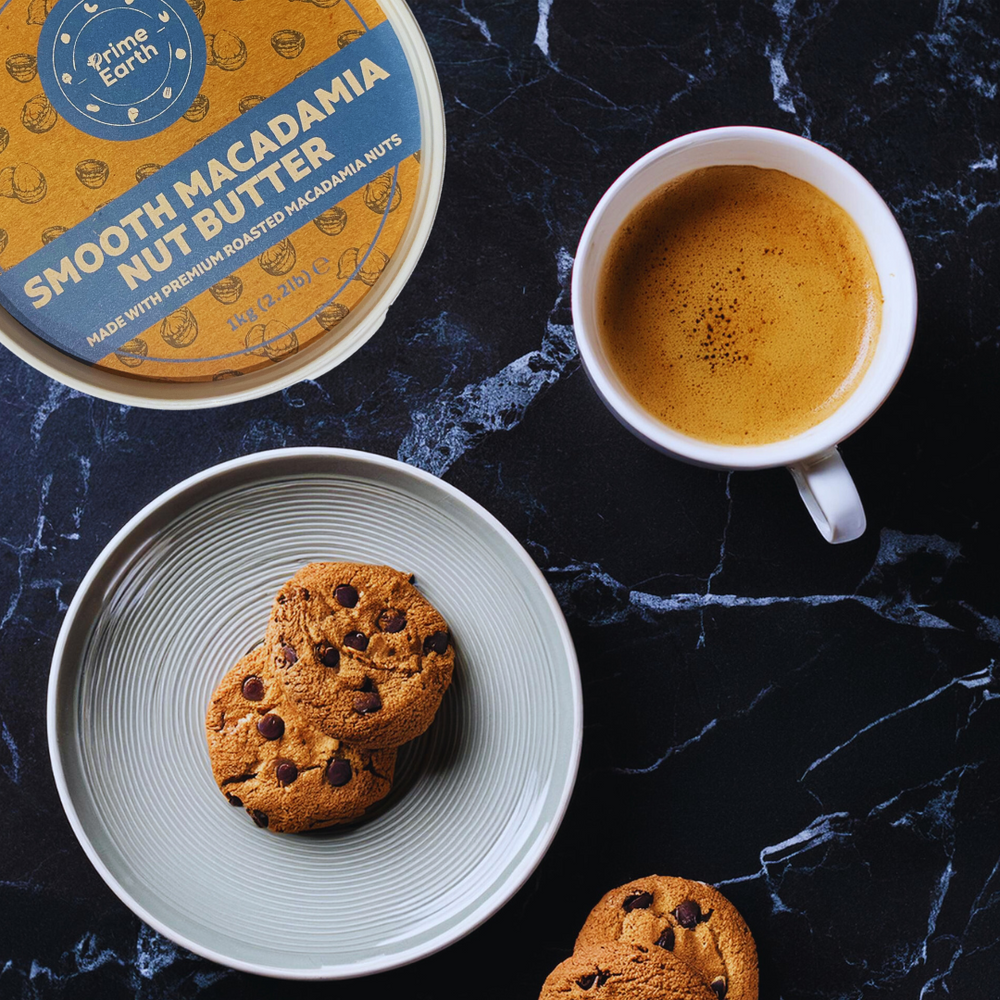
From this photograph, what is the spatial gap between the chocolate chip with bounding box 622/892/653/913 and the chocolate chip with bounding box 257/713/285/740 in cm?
39

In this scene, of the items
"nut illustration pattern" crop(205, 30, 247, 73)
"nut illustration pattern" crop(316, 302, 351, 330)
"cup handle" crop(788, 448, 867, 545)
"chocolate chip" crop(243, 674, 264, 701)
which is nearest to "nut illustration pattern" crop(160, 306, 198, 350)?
"nut illustration pattern" crop(316, 302, 351, 330)

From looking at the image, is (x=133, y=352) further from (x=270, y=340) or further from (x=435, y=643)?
(x=435, y=643)

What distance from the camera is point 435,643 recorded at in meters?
0.88

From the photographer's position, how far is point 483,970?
3.13 ft

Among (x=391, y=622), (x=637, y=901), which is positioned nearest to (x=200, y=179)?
(x=391, y=622)

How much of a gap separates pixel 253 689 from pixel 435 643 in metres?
0.18

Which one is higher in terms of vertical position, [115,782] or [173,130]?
[173,130]

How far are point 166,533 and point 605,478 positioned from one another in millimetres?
450

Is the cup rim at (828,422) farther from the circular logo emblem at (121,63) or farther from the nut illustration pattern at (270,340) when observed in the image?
the circular logo emblem at (121,63)

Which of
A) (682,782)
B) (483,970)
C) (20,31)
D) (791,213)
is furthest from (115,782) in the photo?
(791,213)

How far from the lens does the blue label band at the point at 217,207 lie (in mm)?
884

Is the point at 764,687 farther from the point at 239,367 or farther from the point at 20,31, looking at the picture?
the point at 20,31

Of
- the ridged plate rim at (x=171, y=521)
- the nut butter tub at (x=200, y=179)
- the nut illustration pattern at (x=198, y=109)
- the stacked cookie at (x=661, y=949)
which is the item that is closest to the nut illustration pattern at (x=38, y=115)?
the nut butter tub at (x=200, y=179)

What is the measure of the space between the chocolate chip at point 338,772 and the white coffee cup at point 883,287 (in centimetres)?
42
